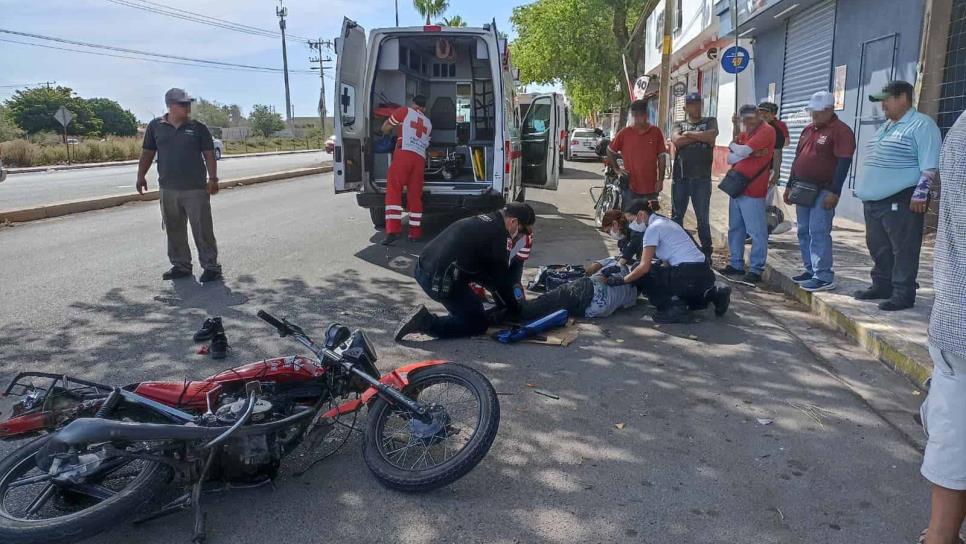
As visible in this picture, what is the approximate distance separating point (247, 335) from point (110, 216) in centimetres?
776

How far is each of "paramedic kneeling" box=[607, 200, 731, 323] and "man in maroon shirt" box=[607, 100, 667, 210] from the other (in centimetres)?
222

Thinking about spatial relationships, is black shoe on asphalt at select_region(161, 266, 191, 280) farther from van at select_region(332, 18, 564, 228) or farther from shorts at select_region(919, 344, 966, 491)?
shorts at select_region(919, 344, 966, 491)

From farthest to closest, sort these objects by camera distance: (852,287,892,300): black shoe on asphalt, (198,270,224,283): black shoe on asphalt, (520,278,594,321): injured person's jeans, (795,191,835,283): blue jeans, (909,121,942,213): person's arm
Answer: (198,270,224,283): black shoe on asphalt < (795,191,835,283): blue jeans < (852,287,892,300): black shoe on asphalt < (520,278,594,321): injured person's jeans < (909,121,942,213): person's arm

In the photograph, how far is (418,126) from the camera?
8.47 m

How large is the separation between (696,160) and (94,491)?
6441 mm

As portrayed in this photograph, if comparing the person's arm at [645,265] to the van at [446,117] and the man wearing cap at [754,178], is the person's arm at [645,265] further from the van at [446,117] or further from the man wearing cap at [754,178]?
the van at [446,117]

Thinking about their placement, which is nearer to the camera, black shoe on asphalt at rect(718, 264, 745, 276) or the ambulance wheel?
black shoe on asphalt at rect(718, 264, 745, 276)

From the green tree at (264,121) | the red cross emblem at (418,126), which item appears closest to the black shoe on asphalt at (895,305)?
the red cross emblem at (418,126)

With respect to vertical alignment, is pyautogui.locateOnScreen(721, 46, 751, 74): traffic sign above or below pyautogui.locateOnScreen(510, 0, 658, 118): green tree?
below

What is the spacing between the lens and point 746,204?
707 centimetres

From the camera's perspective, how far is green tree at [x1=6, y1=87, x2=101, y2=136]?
49.8 meters

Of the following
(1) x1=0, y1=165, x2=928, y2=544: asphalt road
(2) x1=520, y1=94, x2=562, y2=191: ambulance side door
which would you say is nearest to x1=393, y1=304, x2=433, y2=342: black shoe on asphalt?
(1) x1=0, y1=165, x2=928, y2=544: asphalt road

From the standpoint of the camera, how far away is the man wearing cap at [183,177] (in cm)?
678

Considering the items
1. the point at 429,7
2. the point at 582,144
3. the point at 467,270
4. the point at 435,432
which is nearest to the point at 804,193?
the point at 467,270
